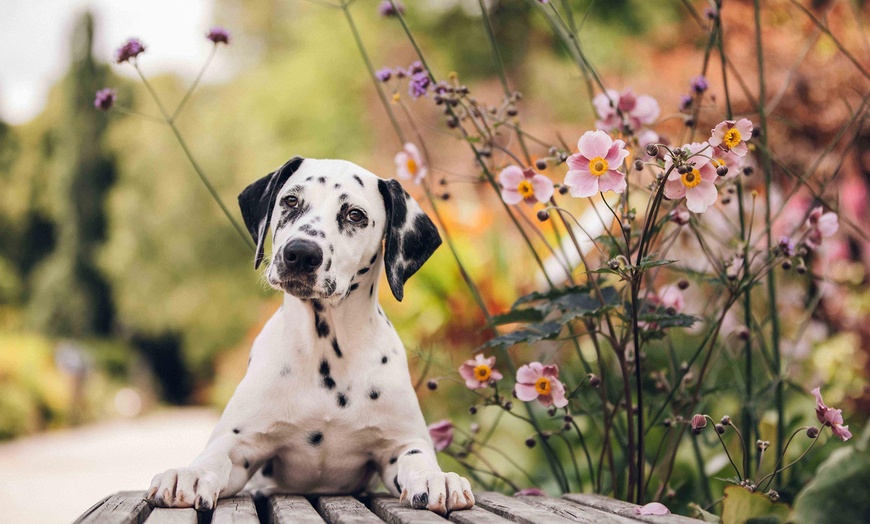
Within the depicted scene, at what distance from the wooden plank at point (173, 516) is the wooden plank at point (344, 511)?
354mm

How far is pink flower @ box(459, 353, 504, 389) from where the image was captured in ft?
8.90

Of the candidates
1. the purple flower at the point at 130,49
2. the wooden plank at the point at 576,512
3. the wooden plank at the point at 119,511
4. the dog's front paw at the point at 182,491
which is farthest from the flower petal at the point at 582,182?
the purple flower at the point at 130,49

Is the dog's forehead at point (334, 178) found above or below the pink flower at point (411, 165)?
below

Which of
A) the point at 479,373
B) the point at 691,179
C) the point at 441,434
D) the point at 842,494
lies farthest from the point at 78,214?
the point at 842,494

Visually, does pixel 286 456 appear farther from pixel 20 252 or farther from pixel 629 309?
pixel 20 252

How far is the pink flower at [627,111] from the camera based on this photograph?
292 centimetres

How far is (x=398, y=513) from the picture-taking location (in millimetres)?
2078

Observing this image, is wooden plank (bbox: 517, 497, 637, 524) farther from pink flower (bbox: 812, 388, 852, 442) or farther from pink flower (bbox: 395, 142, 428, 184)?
pink flower (bbox: 395, 142, 428, 184)

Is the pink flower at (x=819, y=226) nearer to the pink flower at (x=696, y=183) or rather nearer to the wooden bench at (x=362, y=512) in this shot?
the pink flower at (x=696, y=183)

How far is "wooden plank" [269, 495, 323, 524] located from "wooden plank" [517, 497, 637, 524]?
0.64 m

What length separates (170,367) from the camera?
20719 millimetres

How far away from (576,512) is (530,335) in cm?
54

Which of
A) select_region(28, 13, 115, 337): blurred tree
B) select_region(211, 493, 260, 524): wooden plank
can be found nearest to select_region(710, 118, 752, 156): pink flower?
select_region(211, 493, 260, 524): wooden plank

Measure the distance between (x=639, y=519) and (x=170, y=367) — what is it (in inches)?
791
